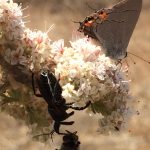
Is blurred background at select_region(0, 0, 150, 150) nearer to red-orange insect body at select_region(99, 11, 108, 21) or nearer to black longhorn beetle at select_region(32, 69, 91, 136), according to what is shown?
red-orange insect body at select_region(99, 11, 108, 21)

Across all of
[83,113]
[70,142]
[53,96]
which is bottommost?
[70,142]

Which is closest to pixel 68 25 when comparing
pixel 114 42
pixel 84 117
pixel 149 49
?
pixel 149 49

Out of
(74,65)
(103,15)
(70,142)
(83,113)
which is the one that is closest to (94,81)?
(74,65)

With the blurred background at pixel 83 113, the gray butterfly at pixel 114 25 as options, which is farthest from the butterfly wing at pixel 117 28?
the blurred background at pixel 83 113

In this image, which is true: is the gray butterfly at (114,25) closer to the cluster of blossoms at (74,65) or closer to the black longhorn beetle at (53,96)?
the cluster of blossoms at (74,65)

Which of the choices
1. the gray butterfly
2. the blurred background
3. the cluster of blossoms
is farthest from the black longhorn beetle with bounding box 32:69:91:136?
the blurred background

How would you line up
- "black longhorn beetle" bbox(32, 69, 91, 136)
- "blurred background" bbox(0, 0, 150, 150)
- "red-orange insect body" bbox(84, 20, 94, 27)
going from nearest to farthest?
1. "black longhorn beetle" bbox(32, 69, 91, 136)
2. "red-orange insect body" bbox(84, 20, 94, 27)
3. "blurred background" bbox(0, 0, 150, 150)

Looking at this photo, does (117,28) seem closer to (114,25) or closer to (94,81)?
(114,25)
